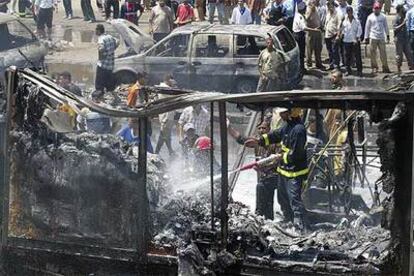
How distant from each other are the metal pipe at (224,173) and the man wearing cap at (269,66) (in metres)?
9.32

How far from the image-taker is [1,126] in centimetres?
790

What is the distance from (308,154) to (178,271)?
4.65 feet

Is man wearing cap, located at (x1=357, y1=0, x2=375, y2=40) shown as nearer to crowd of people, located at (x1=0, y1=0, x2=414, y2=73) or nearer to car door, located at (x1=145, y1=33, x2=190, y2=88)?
crowd of people, located at (x1=0, y1=0, x2=414, y2=73)

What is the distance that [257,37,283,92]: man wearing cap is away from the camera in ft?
51.3

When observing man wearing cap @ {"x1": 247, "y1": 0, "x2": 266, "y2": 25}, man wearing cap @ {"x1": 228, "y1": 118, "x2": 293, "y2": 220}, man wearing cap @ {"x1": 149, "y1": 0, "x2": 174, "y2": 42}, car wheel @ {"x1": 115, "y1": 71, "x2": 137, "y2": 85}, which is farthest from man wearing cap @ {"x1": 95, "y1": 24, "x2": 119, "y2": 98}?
man wearing cap @ {"x1": 228, "y1": 118, "x2": 293, "y2": 220}

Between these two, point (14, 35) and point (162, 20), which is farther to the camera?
point (162, 20)

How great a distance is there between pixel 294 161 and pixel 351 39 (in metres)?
11.3

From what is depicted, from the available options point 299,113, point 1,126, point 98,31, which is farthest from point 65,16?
point 299,113

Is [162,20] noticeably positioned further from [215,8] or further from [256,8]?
[256,8]

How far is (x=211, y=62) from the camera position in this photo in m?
16.4

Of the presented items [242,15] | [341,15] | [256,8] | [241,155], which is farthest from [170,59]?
[241,155]

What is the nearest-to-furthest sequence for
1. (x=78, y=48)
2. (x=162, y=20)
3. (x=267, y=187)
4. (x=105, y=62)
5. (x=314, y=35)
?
1. (x=267, y=187)
2. (x=105, y=62)
3. (x=314, y=35)
4. (x=162, y=20)
5. (x=78, y=48)

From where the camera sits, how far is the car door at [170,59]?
650 inches

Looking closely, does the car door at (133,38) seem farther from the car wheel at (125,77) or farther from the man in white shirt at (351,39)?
the man in white shirt at (351,39)
